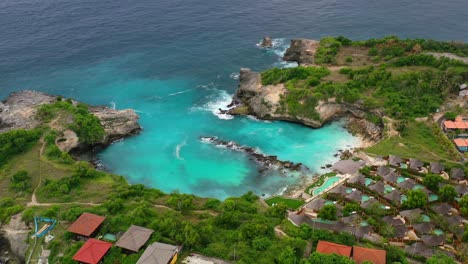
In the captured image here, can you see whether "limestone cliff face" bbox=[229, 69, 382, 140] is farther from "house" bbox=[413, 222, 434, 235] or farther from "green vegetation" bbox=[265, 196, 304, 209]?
"house" bbox=[413, 222, 434, 235]

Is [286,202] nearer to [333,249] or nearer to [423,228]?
[333,249]

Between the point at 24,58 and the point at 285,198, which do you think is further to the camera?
the point at 24,58

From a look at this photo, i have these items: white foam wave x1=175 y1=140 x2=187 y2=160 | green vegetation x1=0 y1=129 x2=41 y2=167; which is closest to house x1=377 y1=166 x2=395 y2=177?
white foam wave x1=175 y1=140 x2=187 y2=160

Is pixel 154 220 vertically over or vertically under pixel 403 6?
under

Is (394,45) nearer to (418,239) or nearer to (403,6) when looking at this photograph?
(403,6)

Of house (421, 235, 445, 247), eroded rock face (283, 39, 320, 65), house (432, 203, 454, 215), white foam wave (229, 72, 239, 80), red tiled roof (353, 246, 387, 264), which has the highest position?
eroded rock face (283, 39, 320, 65)

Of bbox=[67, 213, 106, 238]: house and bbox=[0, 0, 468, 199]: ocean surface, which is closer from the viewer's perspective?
bbox=[67, 213, 106, 238]: house

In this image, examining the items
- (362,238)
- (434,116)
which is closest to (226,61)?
(434,116)

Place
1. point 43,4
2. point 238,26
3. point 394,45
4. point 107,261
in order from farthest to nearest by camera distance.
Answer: point 43,4, point 238,26, point 394,45, point 107,261
